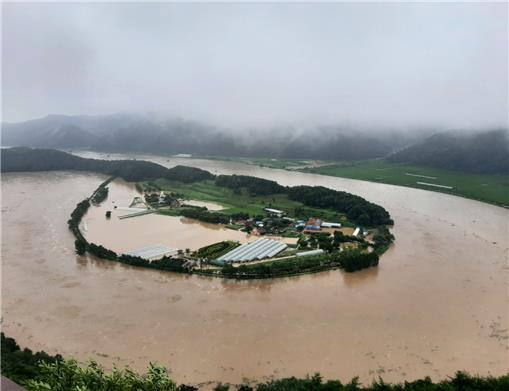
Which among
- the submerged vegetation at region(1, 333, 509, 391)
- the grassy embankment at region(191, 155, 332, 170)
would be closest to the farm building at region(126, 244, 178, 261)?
the submerged vegetation at region(1, 333, 509, 391)

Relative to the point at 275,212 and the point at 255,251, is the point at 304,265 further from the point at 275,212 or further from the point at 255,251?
the point at 275,212

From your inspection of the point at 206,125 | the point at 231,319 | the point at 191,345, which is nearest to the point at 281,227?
the point at 231,319

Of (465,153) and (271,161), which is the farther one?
(271,161)

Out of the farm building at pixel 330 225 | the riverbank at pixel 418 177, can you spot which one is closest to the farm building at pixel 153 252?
the farm building at pixel 330 225

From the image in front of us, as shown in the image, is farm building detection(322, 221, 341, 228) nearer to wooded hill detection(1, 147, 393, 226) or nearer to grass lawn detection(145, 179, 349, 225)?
grass lawn detection(145, 179, 349, 225)

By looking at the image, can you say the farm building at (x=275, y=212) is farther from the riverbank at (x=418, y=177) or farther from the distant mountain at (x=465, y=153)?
the distant mountain at (x=465, y=153)

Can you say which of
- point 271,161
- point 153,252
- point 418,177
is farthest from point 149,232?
point 271,161

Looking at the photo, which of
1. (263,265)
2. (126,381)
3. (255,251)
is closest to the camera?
(126,381)
